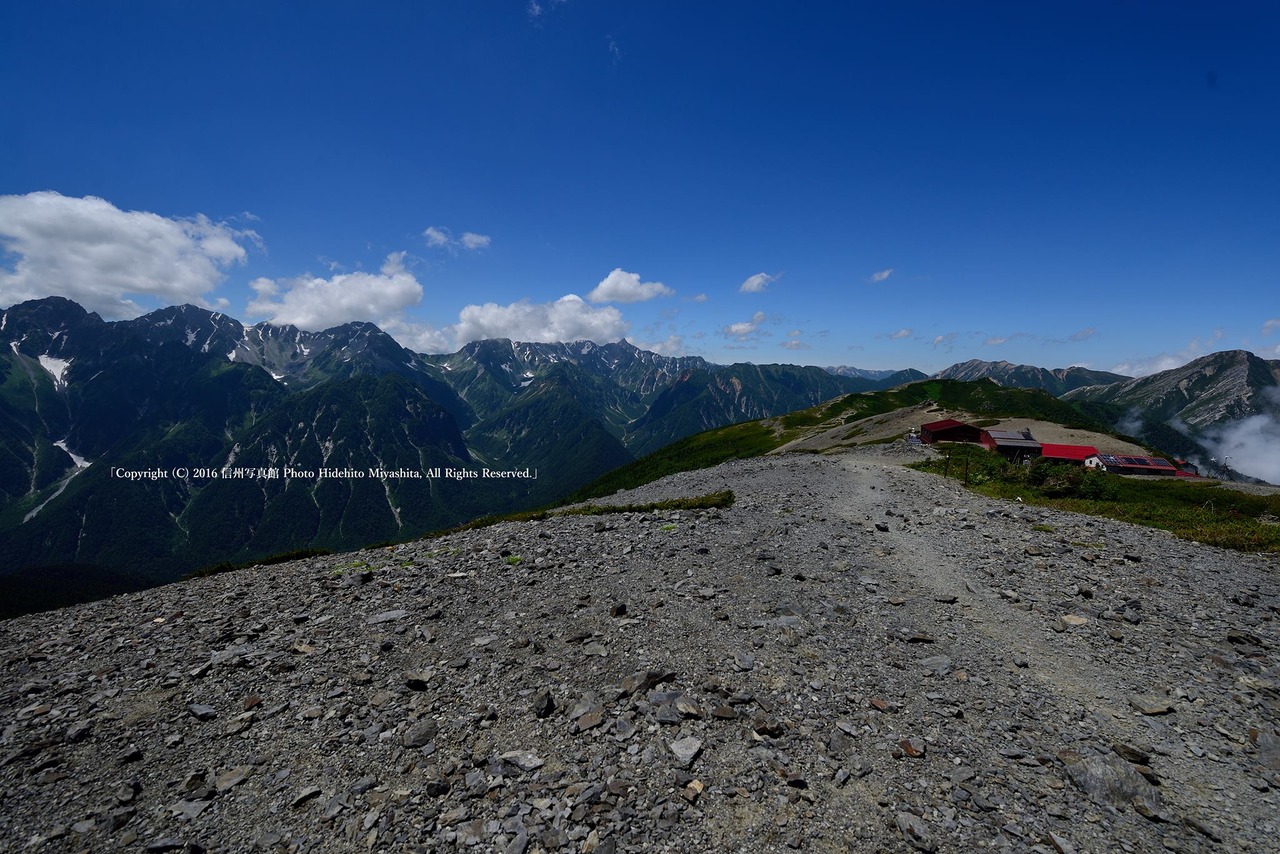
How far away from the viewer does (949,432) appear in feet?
235

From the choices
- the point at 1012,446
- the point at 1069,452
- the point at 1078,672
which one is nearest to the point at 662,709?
the point at 1078,672

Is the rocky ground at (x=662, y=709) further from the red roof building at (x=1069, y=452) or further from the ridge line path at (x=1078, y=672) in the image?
the red roof building at (x=1069, y=452)

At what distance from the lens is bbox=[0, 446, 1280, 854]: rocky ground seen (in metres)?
7.75

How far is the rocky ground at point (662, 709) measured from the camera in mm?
7754

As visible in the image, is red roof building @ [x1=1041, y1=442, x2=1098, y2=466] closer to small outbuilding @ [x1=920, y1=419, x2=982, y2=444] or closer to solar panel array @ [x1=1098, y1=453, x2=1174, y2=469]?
solar panel array @ [x1=1098, y1=453, x2=1174, y2=469]

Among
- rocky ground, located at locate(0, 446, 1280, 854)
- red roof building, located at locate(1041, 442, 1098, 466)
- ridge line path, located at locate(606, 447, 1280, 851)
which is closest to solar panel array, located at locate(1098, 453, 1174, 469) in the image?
red roof building, located at locate(1041, 442, 1098, 466)

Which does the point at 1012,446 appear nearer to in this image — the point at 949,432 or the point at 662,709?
the point at 949,432

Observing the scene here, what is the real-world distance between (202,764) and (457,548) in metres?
11.7

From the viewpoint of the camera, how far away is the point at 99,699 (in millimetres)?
11016

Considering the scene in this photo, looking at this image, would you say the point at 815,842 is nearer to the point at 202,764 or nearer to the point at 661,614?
the point at 661,614

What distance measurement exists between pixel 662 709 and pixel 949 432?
76.0 metres

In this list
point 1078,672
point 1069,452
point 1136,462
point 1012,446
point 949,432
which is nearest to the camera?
point 1078,672

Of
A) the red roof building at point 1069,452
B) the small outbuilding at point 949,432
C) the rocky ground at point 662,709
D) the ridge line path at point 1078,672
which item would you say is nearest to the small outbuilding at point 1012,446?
the red roof building at point 1069,452

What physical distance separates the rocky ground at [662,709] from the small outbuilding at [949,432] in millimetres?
56594
